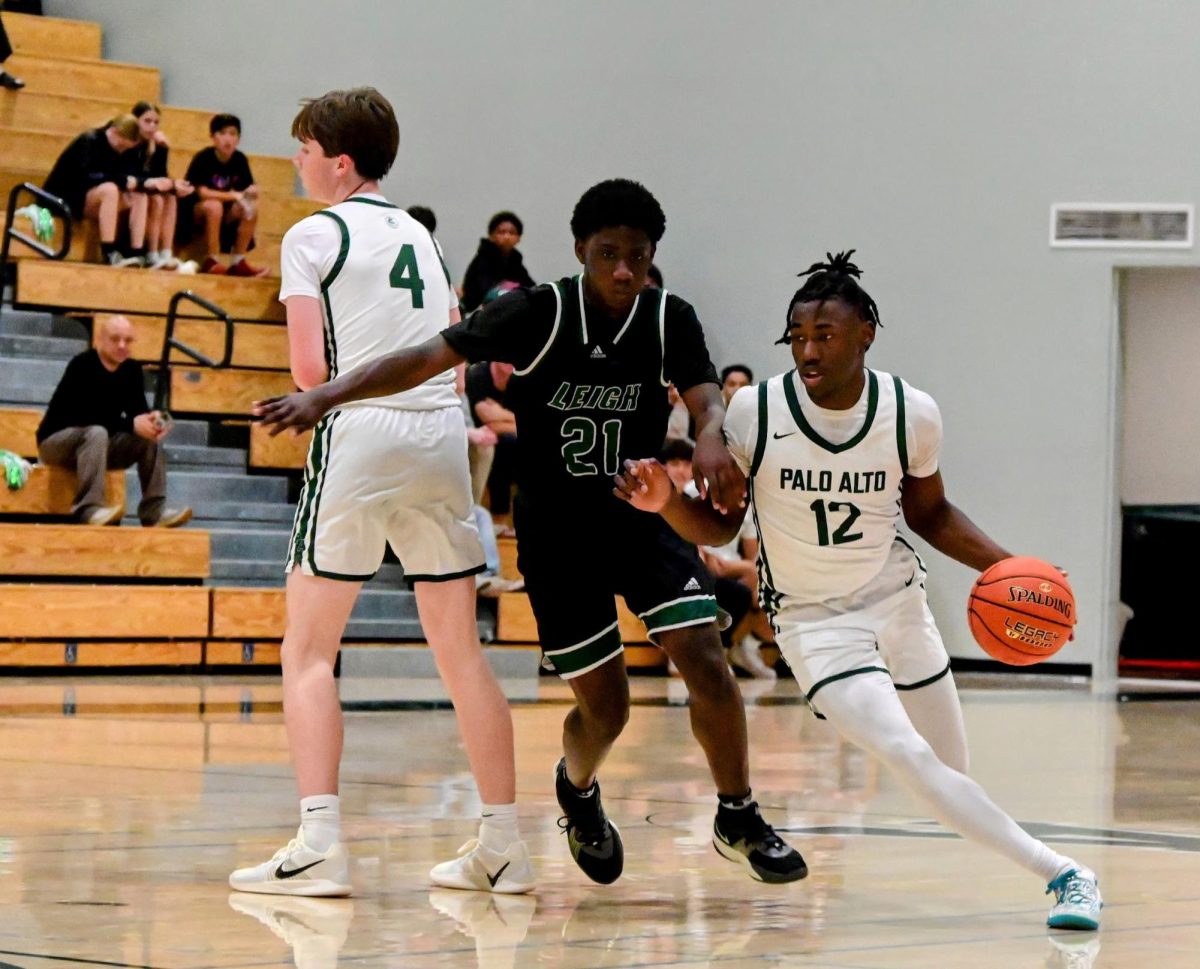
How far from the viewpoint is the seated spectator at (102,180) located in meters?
14.3

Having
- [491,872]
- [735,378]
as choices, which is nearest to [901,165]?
[735,378]

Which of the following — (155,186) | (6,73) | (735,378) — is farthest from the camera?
(6,73)

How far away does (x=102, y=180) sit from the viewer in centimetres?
1427

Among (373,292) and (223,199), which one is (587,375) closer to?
(373,292)

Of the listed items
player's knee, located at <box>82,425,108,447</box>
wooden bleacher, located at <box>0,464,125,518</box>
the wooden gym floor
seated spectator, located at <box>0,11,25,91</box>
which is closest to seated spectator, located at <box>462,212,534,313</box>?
player's knee, located at <box>82,425,108,447</box>

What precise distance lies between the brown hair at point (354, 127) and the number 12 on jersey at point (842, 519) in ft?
4.35

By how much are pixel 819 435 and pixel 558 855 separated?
4.72 ft

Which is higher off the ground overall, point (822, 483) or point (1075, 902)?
point (822, 483)

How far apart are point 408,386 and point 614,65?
484 inches

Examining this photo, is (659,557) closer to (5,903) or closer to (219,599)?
(5,903)

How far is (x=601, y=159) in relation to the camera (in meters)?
16.3

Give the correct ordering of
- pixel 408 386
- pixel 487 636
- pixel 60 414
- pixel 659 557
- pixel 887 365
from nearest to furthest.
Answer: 1. pixel 408 386
2. pixel 659 557
3. pixel 60 414
4. pixel 487 636
5. pixel 887 365

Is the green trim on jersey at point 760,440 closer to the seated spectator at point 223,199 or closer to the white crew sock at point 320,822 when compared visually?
the white crew sock at point 320,822

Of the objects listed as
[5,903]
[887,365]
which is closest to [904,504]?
[5,903]
